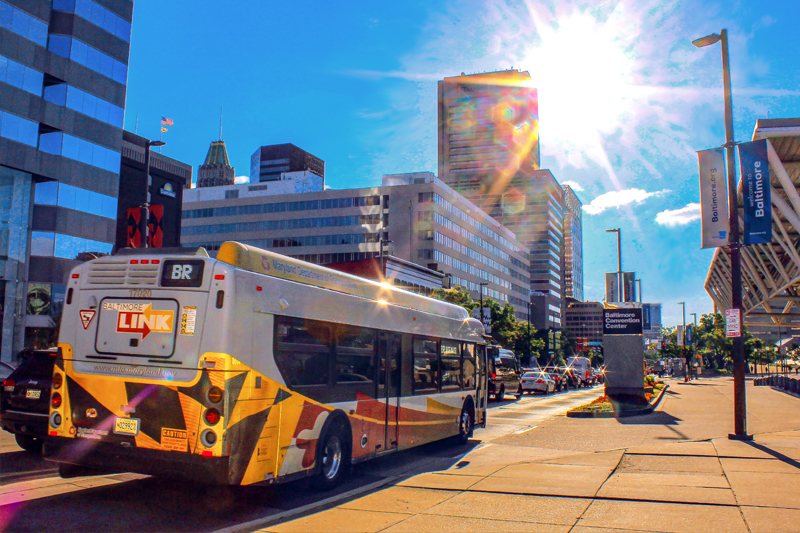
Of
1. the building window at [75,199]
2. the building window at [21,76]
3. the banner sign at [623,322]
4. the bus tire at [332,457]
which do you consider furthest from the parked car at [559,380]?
the building window at [21,76]

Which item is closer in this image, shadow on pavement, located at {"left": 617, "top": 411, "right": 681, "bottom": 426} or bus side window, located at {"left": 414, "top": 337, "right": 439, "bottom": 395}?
bus side window, located at {"left": 414, "top": 337, "right": 439, "bottom": 395}

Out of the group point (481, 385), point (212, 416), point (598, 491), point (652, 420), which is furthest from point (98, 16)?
point (598, 491)

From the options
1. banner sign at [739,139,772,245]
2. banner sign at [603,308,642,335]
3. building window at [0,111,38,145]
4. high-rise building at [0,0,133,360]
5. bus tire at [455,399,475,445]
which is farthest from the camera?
high-rise building at [0,0,133,360]

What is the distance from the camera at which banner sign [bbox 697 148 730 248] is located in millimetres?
15352

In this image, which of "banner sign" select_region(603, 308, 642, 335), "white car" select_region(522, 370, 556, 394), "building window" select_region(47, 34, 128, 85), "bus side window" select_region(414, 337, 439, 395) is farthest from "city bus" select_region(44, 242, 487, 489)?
"building window" select_region(47, 34, 128, 85)

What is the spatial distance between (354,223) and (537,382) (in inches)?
2359

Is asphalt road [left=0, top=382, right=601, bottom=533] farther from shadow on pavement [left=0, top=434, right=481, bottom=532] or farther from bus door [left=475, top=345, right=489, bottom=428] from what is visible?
bus door [left=475, top=345, right=489, bottom=428]

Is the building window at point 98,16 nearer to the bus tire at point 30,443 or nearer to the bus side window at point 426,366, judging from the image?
the bus tire at point 30,443

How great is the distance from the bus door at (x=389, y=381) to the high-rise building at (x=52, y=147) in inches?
1290

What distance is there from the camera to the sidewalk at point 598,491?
22.4 feet

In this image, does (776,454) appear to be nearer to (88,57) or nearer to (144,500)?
(144,500)

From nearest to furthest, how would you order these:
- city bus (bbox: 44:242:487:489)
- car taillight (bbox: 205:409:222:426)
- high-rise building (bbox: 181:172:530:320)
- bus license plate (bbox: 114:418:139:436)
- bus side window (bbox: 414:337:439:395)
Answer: car taillight (bbox: 205:409:222:426), city bus (bbox: 44:242:487:489), bus license plate (bbox: 114:418:139:436), bus side window (bbox: 414:337:439:395), high-rise building (bbox: 181:172:530:320)

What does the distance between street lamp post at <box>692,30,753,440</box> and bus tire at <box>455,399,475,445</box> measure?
18.4 feet

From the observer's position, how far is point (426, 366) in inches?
474
